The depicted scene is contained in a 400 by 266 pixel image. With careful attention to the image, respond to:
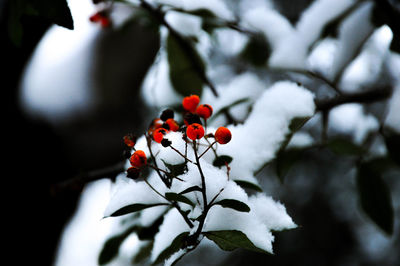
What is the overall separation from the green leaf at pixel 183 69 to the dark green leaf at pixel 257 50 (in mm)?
172

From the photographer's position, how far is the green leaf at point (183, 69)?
3.70 ft

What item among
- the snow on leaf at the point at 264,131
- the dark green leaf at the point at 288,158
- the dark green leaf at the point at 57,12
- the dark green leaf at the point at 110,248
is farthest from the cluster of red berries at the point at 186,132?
the dark green leaf at the point at 110,248

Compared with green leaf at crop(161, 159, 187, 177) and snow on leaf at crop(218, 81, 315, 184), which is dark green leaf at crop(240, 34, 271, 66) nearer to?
snow on leaf at crop(218, 81, 315, 184)

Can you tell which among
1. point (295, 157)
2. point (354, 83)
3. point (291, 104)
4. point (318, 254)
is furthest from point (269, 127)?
point (318, 254)

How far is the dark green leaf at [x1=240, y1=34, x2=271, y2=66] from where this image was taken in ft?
3.70

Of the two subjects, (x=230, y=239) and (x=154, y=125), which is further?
(x=154, y=125)

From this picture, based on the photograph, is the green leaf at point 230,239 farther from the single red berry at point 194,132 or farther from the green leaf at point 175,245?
the single red berry at point 194,132

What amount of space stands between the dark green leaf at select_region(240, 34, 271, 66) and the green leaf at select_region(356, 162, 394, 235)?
0.46 m

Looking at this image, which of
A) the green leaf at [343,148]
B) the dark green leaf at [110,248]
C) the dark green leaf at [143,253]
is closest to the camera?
the green leaf at [343,148]

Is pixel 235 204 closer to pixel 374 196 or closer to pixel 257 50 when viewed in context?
pixel 374 196

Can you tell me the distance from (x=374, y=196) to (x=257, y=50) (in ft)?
1.93

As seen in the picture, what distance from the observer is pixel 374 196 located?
0.96m

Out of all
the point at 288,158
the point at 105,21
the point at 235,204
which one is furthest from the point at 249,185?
the point at 105,21

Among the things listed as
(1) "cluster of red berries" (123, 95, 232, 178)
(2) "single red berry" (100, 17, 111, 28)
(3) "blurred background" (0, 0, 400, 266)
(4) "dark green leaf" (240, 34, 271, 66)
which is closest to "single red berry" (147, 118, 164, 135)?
(1) "cluster of red berries" (123, 95, 232, 178)
